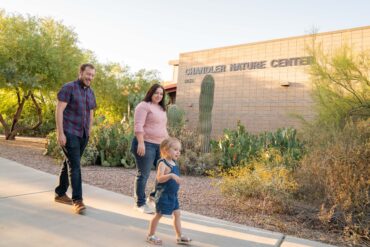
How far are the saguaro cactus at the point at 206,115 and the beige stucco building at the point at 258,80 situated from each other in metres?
5.16

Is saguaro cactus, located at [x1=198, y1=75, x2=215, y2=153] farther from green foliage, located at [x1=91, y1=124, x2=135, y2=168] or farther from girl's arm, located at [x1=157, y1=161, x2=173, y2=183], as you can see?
girl's arm, located at [x1=157, y1=161, x2=173, y2=183]

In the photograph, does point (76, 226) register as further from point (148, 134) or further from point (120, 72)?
point (120, 72)

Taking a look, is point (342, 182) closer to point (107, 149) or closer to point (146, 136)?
point (146, 136)

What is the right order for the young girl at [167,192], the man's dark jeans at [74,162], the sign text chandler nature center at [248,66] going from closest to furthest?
the young girl at [167,192] → the man's dark jeans at [74,162] → the sign text chandler nature center at [248,66]

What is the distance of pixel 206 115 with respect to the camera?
11.5m

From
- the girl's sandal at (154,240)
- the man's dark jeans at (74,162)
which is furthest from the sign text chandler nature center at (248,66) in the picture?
the girl's sandal at (154,240)

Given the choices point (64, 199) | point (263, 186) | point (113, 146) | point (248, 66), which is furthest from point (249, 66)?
point (64, 199)

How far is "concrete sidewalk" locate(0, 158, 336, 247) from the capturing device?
3.49m

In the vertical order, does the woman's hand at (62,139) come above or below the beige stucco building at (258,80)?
below

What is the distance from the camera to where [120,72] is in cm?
3091

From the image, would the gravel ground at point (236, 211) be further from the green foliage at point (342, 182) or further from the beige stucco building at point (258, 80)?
the beige stucco building at point (258, 80)

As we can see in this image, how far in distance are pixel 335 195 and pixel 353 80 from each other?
11.7 feet

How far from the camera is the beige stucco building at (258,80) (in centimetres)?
1694

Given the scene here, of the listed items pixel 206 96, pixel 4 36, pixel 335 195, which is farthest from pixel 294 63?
pixel 335 195
